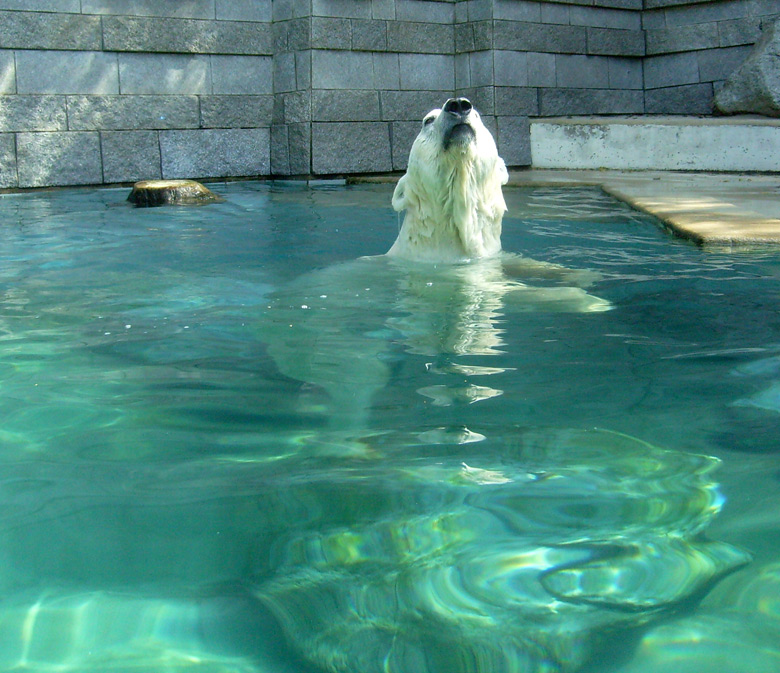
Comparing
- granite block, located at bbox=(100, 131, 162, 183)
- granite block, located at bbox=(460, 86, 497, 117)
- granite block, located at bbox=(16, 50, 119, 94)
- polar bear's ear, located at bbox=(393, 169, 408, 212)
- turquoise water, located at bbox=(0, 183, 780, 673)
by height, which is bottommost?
turquoise water, located at bbox=(0, 183, 780, 673)

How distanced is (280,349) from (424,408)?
92cm

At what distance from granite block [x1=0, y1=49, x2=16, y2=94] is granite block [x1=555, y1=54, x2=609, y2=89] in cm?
673

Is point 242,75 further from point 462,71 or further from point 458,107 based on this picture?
point 458,107

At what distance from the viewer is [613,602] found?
1.41 metres

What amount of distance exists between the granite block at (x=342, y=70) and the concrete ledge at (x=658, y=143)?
2.26 metres

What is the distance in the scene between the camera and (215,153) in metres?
11.1

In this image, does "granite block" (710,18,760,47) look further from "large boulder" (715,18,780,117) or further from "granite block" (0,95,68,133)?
"granite block" (0,95,68,133)

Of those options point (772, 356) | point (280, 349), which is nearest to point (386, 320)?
point (280, 349)

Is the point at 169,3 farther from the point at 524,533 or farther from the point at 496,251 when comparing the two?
the point at 524,533

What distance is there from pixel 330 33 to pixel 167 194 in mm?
3432

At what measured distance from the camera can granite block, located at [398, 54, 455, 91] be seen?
11266 millimetres

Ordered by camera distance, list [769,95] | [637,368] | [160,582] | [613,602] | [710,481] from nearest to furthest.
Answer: [613,602]
[160,582]
[710,481]
[637,368]
[769,95]

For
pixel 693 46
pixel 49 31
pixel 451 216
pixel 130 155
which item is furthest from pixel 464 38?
pixel 451 216

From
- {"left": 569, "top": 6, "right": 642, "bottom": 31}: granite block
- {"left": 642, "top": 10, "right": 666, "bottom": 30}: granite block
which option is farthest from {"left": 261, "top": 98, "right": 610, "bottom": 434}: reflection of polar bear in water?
{"left": 642, "top": 10, "right": 666, "bottom": 30}: granite block
